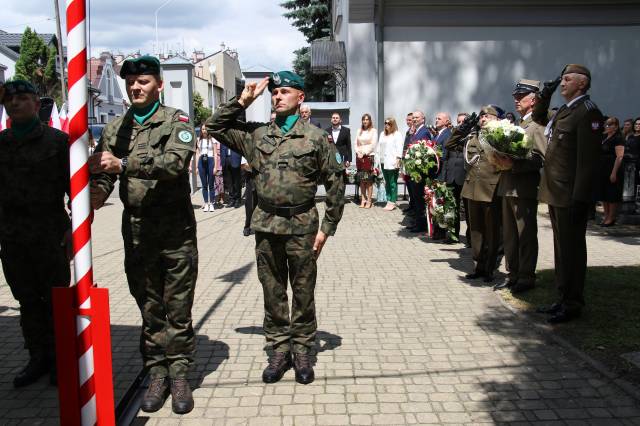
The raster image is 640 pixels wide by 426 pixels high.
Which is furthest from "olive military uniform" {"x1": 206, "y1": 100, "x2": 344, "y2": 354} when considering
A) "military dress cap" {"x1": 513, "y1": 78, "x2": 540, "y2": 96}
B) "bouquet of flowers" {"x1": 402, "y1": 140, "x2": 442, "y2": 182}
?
"bouquet of flowers" {"x1": 402, "y1": 140, "x2": 442, "y2": 182}

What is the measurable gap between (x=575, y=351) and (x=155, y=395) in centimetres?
336

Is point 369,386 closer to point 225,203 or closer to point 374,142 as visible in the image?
point 374,142

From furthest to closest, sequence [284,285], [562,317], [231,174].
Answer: [231,174]
[562,317]
[284,285]

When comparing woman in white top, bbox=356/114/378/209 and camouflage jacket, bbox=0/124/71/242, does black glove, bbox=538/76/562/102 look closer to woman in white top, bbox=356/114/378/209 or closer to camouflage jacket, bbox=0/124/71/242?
camouflage jacket, bbox=0/124/71/242

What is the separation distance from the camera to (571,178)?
17.6ft

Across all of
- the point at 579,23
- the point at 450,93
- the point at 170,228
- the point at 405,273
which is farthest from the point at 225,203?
the point at 170,228

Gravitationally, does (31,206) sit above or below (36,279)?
above

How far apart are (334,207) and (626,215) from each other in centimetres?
932

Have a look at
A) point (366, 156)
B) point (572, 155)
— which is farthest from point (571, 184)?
point (366, 156)

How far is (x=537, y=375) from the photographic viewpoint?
441cm

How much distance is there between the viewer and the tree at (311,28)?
32.0 metres

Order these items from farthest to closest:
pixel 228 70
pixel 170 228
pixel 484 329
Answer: pixel 228 70
pixel 484 329
pixel 170 228

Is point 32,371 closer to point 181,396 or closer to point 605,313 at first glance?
point 181,396

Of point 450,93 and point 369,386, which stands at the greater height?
point 450,93
